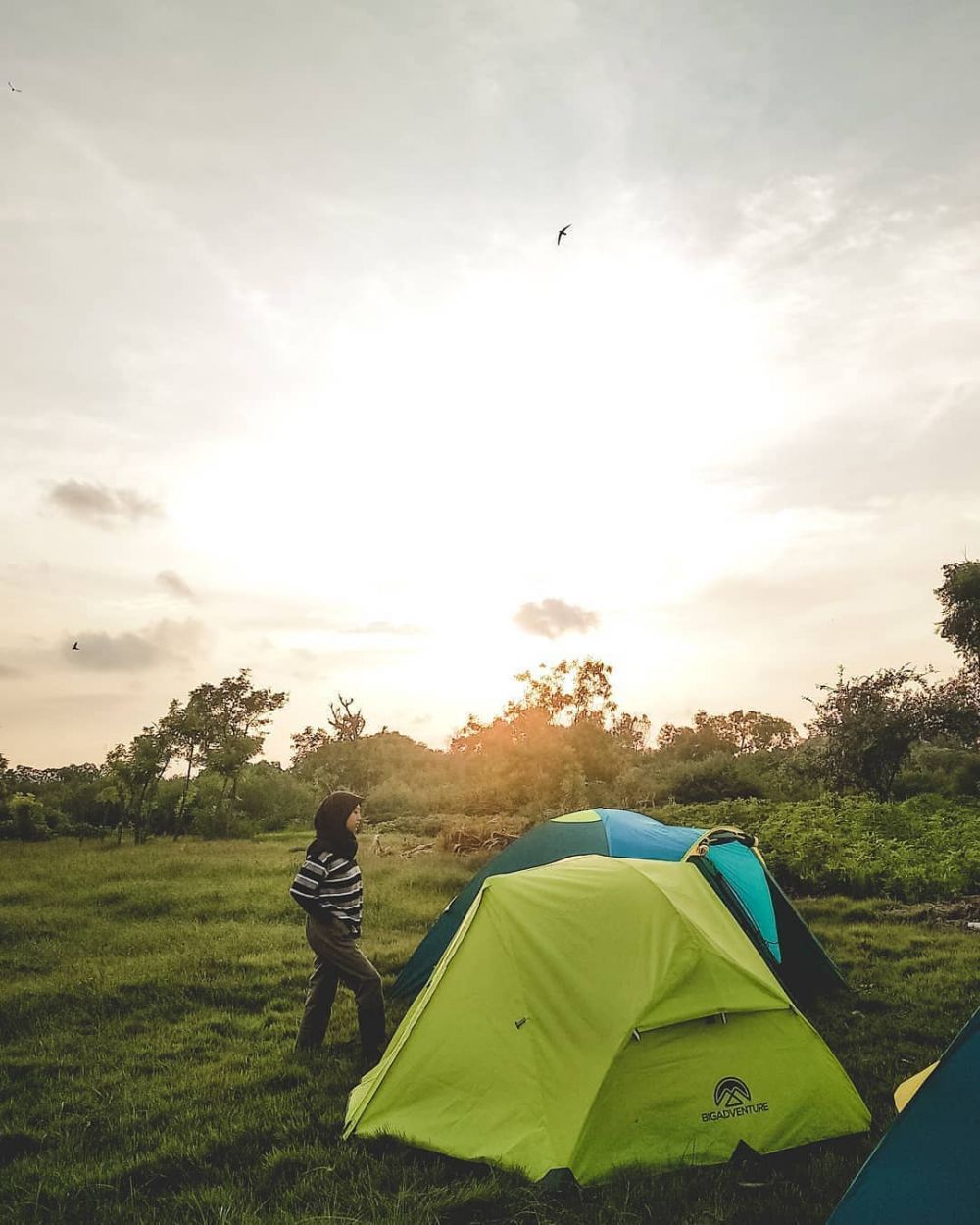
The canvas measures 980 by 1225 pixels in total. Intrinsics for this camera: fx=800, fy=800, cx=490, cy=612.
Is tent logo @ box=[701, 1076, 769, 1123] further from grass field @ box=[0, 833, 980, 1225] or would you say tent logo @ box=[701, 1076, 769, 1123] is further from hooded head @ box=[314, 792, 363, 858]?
hooded head @ box=[314, 792, 363, 858]

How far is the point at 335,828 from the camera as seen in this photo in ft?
22.4

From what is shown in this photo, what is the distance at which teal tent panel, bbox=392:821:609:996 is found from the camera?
8102 millimetres

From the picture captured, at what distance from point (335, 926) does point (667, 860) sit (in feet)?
9.88

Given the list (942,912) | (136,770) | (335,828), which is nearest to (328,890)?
(335,828)

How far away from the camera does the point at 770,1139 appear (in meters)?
4.77

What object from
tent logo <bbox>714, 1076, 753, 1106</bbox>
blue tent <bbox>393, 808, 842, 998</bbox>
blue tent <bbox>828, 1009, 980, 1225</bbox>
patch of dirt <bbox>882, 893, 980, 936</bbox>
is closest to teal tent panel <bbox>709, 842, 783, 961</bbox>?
blue tent <bbox>393, 808, 842, 998</bbox>

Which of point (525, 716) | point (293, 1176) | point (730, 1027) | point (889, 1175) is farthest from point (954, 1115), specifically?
point (525, 716)

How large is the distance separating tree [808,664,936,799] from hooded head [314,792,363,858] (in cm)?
2110

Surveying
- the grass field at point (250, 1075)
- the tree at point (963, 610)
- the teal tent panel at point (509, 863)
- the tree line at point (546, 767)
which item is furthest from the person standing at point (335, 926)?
the tree at point (963, 610)

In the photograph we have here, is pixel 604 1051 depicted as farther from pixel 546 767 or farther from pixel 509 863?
pixel 546 767

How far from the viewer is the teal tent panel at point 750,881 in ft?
24.4

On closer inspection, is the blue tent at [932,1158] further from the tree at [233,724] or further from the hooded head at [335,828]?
the tree at [233,724]

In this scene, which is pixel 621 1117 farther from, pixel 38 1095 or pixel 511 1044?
pixel 38 1095

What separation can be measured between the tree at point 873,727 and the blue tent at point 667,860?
17561 mm
